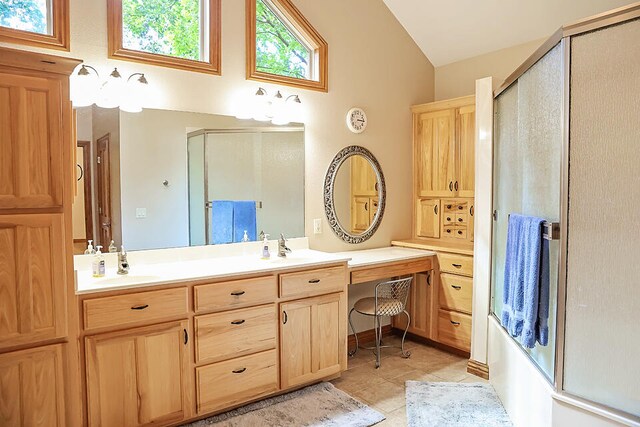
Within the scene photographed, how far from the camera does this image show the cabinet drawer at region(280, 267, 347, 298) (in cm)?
272

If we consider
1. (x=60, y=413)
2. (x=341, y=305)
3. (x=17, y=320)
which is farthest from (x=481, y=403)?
(x=17, y=320)

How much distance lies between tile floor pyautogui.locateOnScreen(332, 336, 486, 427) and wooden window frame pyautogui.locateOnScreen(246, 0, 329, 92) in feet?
7.09

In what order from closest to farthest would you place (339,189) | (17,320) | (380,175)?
(17,320), (339,189), (380,175)

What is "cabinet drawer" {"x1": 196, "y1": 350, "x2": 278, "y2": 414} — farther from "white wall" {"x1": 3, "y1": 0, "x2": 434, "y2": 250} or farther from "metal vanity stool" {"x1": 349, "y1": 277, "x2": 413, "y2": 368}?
"white wall" {"x1": 3, "y1": 0, "x2": 434, "y2": 250}

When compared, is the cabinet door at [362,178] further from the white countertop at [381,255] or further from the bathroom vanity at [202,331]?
the bathroom vanity at [202,331]

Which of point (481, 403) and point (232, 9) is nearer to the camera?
point (481, 403)

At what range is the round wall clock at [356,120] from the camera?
11.9 ft

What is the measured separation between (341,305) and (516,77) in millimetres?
1779

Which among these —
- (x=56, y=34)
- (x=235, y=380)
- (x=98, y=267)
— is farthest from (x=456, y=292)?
(x=56, y=34)

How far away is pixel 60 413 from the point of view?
6.47 ft

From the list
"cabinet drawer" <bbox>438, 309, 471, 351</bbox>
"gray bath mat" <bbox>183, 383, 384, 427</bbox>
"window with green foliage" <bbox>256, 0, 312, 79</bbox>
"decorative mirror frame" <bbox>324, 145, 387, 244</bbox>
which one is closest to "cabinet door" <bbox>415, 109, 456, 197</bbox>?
"decorative mirror frame" <bbox>324, 145, 387, 244</bbox>

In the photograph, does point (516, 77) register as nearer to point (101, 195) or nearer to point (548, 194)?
point (548, 194)

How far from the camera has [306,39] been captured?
11.2ft

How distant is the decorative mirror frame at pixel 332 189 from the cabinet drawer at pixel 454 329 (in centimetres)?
90
